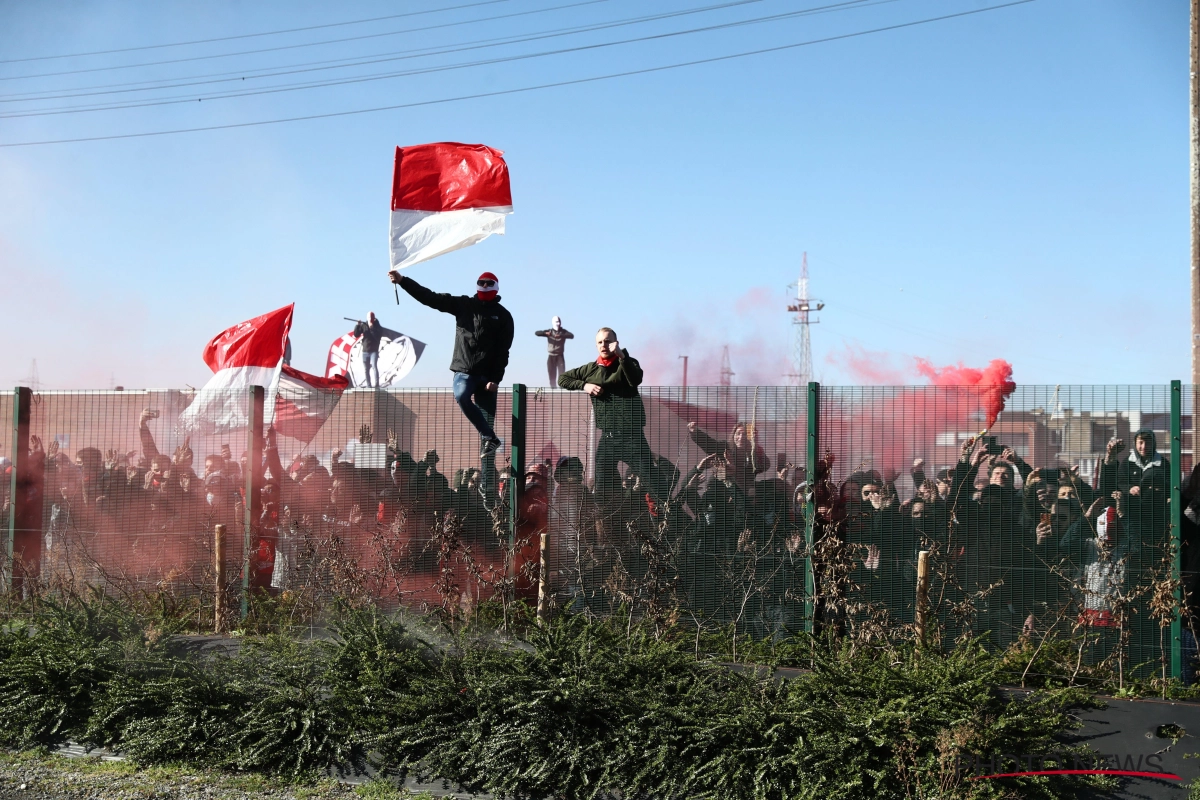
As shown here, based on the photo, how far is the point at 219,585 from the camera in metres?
9.02

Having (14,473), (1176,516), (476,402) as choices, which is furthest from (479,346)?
(1176,516)

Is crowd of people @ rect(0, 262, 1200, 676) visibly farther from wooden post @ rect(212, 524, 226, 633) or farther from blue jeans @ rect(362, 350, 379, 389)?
blue jeans @ rect(362, 350, 379, 389)

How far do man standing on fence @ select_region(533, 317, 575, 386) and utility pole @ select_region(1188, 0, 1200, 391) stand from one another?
9263mm

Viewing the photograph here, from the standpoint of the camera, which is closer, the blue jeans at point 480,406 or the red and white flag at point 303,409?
the blue jeans at point 480,406

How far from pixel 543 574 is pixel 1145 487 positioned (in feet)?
14.6

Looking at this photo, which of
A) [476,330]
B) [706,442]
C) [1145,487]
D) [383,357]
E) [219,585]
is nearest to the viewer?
[1145,487]

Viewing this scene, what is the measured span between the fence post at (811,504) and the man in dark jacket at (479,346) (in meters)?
2.58

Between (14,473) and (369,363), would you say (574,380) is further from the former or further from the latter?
(369,363)

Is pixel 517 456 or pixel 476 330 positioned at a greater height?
pixel 476 330

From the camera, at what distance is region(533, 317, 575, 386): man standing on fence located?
53.6ft

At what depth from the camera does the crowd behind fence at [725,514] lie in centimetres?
725

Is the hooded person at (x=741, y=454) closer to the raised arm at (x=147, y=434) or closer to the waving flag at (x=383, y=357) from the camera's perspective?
the raised arm at (x=147, y=434)

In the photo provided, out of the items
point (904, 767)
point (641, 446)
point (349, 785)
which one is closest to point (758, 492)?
point (641, 446)

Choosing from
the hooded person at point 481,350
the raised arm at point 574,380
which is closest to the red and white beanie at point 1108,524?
the raised arm at point 574,380
